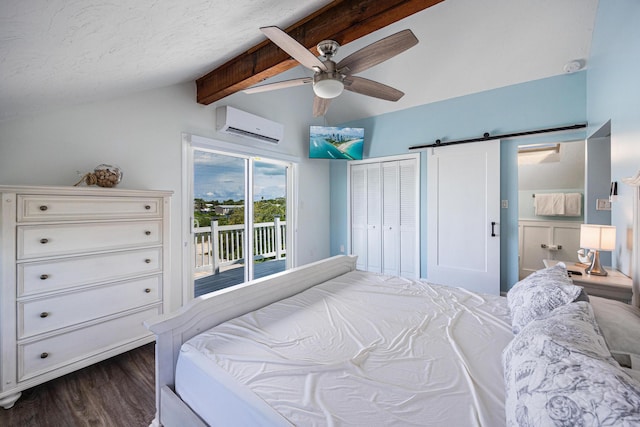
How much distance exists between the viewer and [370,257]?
4.57m

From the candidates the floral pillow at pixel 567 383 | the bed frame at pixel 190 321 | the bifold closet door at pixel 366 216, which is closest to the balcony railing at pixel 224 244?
the bifold closet door at pixel 366 216

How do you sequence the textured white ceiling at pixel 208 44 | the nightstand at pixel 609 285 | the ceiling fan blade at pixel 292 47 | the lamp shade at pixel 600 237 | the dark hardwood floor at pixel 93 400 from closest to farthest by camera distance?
the textured white ceiling at pixel 208 44, the ceiling fan blade at pixel 292 47, the dark hardwood floor at pixel 93 400, the nightstand at pixel 609 285, the lamp shade at pixel 600 237

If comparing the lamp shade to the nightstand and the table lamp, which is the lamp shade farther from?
the nightstand

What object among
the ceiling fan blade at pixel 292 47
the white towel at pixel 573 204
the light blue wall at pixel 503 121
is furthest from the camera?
the white towel at pixel 573 204

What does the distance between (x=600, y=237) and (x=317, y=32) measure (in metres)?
2.68

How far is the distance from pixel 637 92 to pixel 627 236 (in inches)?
38.8

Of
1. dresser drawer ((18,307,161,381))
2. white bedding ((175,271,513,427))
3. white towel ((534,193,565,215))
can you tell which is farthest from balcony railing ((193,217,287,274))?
white towel ((534,193,565,215))

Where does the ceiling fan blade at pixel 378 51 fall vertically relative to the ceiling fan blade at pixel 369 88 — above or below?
above

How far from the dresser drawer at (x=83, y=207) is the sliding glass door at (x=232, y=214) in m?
0.82

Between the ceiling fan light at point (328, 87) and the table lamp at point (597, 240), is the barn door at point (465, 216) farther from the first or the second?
the ceiling fan light at point (328, 87)

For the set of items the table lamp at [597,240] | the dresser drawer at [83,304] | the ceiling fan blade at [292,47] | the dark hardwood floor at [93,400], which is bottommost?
the dark hardwood floor at [93,400]

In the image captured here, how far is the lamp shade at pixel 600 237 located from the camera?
1979mm

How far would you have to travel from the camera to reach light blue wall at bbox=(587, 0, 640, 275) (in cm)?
169

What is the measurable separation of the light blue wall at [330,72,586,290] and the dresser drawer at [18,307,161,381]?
12.0 ft
